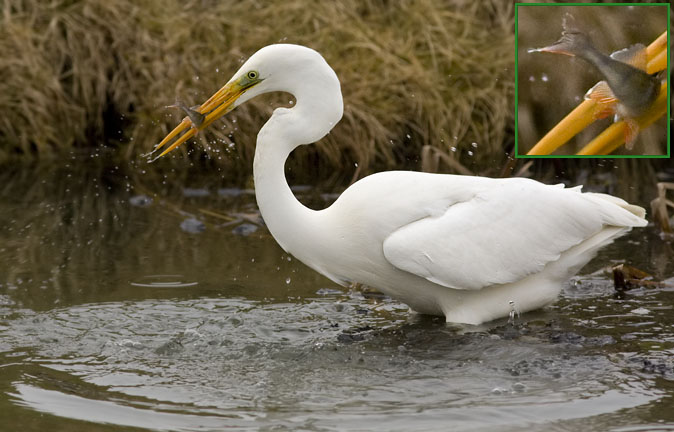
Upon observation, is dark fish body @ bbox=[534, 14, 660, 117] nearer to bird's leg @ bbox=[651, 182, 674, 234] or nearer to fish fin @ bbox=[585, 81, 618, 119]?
fish fin @ bbox=[585, 81, 618, 119]

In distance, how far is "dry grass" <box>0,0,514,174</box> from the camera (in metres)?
9.02

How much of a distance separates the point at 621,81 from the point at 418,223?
127 cm

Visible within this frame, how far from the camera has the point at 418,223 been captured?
5277 millimetres

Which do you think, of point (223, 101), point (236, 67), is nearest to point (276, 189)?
point (223, 101)

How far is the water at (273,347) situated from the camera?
430 cm

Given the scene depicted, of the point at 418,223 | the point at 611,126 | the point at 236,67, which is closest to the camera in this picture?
the point at 418,223

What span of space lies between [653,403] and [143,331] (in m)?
2.44

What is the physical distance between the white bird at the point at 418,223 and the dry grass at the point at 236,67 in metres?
3.33

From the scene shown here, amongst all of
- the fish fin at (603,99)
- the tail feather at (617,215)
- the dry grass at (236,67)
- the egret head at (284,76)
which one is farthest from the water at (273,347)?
the dry grass at (236,67)

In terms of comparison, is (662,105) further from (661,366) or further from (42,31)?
(42,31)

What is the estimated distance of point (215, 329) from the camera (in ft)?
17.9

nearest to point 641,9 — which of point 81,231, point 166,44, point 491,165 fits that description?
point 491,165

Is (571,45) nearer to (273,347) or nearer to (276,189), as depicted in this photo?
(276,189)

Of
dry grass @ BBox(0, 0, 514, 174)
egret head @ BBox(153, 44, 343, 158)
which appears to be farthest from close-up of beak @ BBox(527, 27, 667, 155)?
dry grass @ BBox(0, 0, 514, 174)
